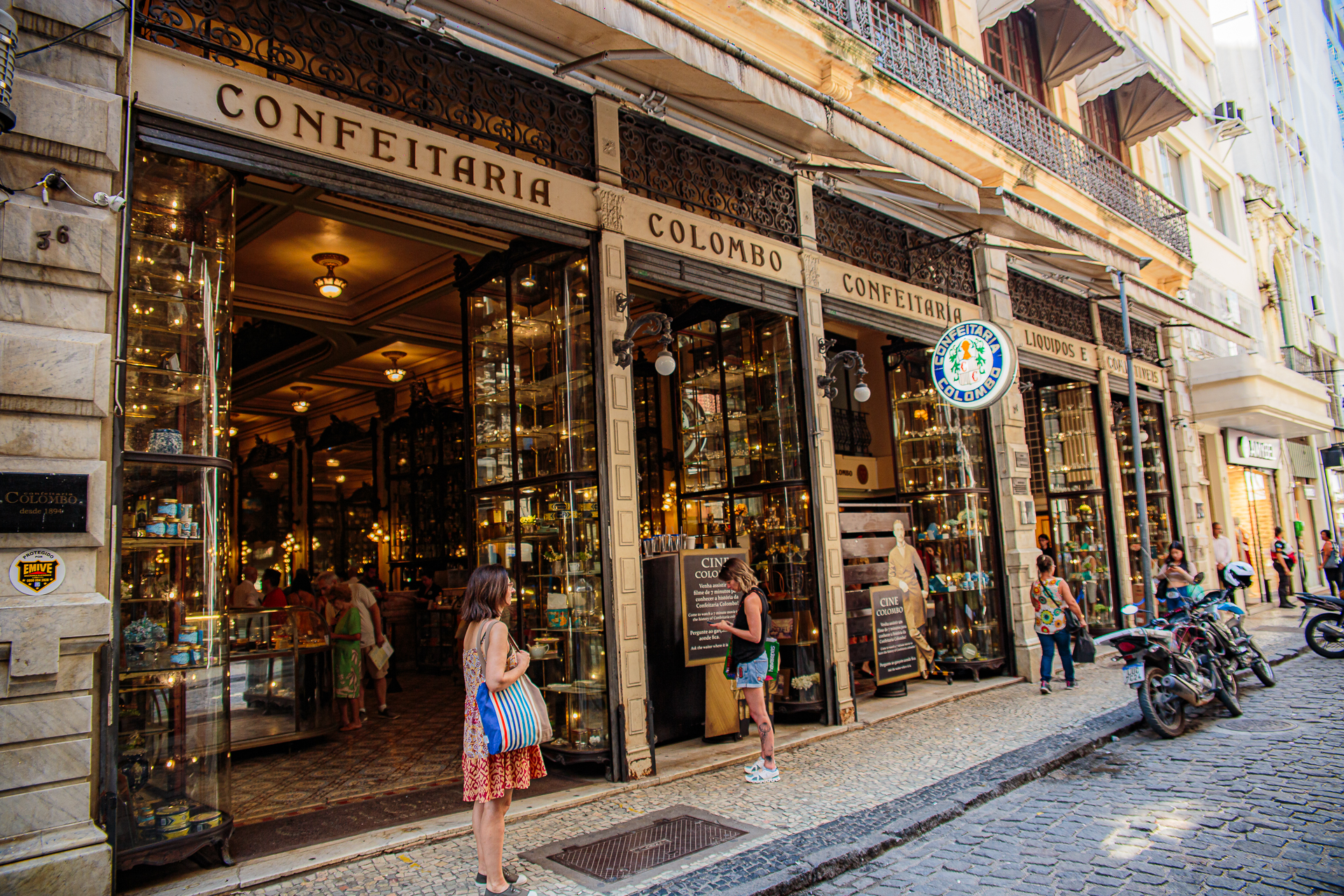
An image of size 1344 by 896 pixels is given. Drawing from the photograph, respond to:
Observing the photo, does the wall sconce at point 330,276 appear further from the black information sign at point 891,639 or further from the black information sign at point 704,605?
the black information sign at point 891,639

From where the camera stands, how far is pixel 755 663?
661 centimetres

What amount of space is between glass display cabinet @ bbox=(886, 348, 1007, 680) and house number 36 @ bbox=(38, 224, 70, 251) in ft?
32.0

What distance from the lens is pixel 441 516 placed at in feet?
52.9

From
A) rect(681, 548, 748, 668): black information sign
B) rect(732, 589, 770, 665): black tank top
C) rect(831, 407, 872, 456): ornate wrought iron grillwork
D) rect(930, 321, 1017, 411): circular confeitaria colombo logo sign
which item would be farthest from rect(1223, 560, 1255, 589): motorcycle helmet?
rect(732, 589, 770, 665): black tank top

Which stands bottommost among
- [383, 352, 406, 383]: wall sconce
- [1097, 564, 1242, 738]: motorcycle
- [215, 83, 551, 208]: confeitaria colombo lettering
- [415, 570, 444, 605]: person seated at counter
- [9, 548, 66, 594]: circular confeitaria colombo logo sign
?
[1097, 564, 1242, 738]: motorcycle

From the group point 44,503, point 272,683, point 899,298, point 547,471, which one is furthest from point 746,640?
point 899,298

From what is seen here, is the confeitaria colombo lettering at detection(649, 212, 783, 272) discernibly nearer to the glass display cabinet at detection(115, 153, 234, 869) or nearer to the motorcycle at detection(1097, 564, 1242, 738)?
the glass display cabinet at detection(115, 153, 234, 869)

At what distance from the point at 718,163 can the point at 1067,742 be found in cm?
643

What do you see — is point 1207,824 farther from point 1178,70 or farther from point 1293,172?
point 1293,172

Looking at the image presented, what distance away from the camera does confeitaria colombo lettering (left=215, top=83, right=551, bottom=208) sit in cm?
520

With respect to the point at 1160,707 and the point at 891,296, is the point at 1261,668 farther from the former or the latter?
the point at 891,296

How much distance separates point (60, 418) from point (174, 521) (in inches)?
37.1

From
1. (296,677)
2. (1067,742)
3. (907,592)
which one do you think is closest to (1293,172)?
(907,592)

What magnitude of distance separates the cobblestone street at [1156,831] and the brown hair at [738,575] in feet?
7.45
